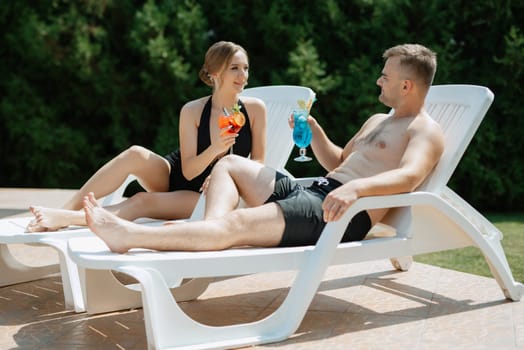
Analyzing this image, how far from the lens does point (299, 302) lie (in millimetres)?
3555

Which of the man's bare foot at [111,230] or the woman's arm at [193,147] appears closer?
the man's bare foot at [111,230]

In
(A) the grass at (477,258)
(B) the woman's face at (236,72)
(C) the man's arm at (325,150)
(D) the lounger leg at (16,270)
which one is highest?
(B) the woman's face at (236,72)

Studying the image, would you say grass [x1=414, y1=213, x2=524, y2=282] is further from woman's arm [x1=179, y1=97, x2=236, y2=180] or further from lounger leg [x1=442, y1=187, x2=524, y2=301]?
woman's arm [x1=179, y1=97, x2=236, y2=180]

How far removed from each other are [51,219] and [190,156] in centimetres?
91

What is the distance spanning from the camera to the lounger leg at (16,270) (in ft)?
15.7

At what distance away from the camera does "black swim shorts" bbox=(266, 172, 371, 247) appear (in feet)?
12.3

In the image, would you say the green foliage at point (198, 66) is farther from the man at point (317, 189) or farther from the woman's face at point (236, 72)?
the man at point (317, 189)

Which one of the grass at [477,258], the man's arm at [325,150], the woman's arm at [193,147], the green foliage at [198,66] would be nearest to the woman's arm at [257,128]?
the woman's arm at [193,147]

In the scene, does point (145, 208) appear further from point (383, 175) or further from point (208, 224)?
point (383, 175)

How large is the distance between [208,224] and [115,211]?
3.68ft

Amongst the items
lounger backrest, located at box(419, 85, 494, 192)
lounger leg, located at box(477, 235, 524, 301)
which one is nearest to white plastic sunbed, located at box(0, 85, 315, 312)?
lounger backrest, located at box(419, 85, 494, 192)

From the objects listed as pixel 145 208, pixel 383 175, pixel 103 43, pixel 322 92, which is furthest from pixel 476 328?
pixel 103 43

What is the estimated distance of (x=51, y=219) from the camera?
166 inches

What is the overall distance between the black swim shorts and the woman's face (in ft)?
2.90
